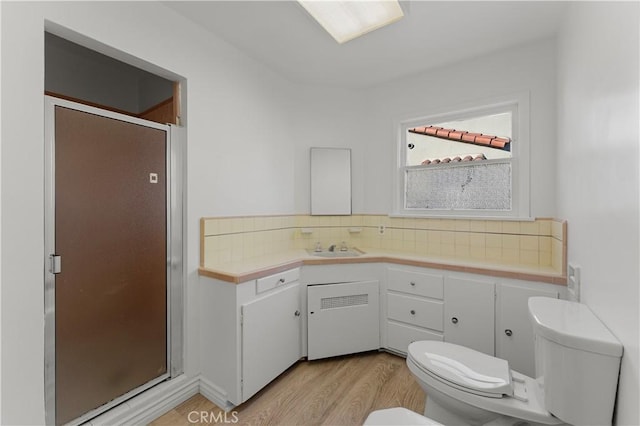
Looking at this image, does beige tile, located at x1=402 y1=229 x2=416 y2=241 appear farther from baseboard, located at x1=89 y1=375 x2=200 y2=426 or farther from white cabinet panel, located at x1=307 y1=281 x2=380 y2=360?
baseboard, located at x1=89 y1=375 x2=200 y2=426

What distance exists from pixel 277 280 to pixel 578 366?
1.56 metres

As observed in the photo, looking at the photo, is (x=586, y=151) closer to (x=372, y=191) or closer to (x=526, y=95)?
(x=526, y=95)

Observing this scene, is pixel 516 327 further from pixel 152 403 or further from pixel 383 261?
pixel 152 403

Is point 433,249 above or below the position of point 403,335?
above

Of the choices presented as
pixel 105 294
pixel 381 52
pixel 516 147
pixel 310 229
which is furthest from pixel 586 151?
pixel 105 294

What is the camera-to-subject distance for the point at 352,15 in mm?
1753

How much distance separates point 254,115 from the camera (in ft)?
7.92

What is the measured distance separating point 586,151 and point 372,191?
1.75 metres

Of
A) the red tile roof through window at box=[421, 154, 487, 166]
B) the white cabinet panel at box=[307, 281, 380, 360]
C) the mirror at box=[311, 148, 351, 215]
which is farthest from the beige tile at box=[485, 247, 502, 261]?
the mirror at box=[311, 148, 351, 215]

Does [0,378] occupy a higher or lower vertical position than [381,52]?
lower

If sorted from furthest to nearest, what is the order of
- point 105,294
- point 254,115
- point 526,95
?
point 254,115 → point 526,95 → point 105,294

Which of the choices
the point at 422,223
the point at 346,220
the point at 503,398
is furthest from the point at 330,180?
the point at 503,398

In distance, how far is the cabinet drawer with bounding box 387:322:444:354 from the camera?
2.18 meters

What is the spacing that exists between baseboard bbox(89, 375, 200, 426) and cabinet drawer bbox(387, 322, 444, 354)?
148cm
